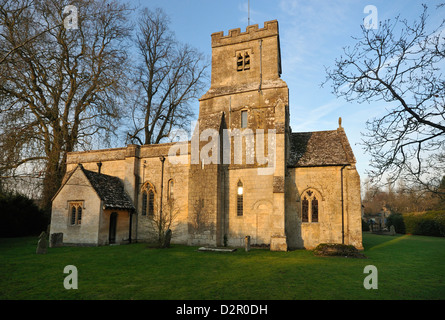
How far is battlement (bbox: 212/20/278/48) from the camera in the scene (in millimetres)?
23098

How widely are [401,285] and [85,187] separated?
2011cm

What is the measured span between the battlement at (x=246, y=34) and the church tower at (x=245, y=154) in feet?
0.28

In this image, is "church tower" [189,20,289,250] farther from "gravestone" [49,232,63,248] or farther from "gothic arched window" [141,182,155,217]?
"gravestone" [49,232,63,248]

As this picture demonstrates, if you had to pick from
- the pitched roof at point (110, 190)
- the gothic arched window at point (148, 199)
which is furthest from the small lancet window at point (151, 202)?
the pitched roof at point (110, 190)

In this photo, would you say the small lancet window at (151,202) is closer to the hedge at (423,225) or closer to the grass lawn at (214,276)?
the grass lawn at (214,276)

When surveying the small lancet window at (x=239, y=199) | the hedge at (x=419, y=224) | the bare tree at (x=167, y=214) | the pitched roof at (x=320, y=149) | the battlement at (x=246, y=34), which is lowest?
the hedge at (x=419, y=224)

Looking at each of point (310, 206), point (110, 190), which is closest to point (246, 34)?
point (310, 206)

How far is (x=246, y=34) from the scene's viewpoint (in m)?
24.0

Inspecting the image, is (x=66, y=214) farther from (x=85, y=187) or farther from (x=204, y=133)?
(x=204, y=133)

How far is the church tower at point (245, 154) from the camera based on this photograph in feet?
66.6

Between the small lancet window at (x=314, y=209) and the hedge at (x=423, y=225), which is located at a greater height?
the small lancet window at (x=314, y=209)

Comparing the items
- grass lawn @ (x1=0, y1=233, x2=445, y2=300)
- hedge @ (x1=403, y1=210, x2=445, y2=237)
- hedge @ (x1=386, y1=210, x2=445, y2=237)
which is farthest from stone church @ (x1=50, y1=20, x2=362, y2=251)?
hedge @ (x1=403, y1=210, x2=445, y2=237)

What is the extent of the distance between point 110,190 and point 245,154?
11.1 meters
